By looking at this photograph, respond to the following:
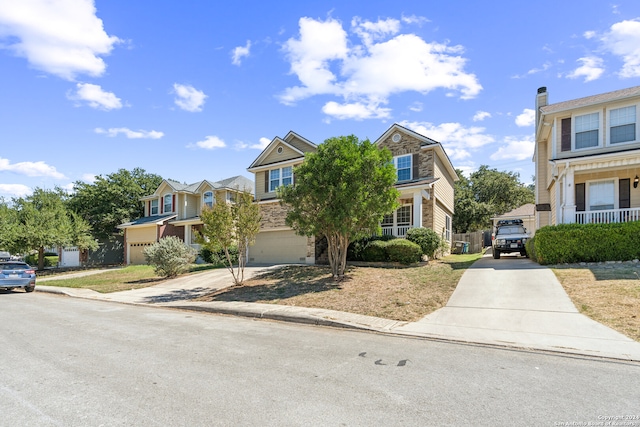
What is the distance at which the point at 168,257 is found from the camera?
63.2 feet

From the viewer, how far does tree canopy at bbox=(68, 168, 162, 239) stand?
120 ft

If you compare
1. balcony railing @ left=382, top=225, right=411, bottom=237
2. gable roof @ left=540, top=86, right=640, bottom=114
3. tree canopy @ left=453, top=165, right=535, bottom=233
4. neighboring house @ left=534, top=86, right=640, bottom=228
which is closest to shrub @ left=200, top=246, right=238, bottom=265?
balcony railing @ left=382, top=225, right=411, bottom=237

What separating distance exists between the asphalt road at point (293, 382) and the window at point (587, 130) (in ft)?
47.0

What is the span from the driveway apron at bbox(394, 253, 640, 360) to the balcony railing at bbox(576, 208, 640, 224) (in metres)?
5.22

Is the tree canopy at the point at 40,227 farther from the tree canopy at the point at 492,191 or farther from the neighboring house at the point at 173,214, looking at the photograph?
the tree canopy at the point at 492,191

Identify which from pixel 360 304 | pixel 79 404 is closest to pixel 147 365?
pixel 79 404

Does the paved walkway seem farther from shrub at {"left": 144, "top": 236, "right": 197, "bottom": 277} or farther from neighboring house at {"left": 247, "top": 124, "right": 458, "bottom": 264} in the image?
neighboring house at {"left": 247, "top": 124, "right": 458, "bottom": 264}

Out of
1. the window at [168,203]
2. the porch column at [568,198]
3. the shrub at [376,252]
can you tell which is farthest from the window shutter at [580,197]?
the window at [168,203]

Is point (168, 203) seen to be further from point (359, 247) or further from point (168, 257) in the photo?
point (359, 247)

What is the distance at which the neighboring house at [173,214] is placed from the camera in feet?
103

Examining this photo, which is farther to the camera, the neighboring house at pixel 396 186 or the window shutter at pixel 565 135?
the neighboring house at pixel 396 186

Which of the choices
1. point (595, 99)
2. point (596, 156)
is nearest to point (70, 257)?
point (596, 156)

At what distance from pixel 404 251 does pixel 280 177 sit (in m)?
11.2

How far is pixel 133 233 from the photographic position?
112 feet
